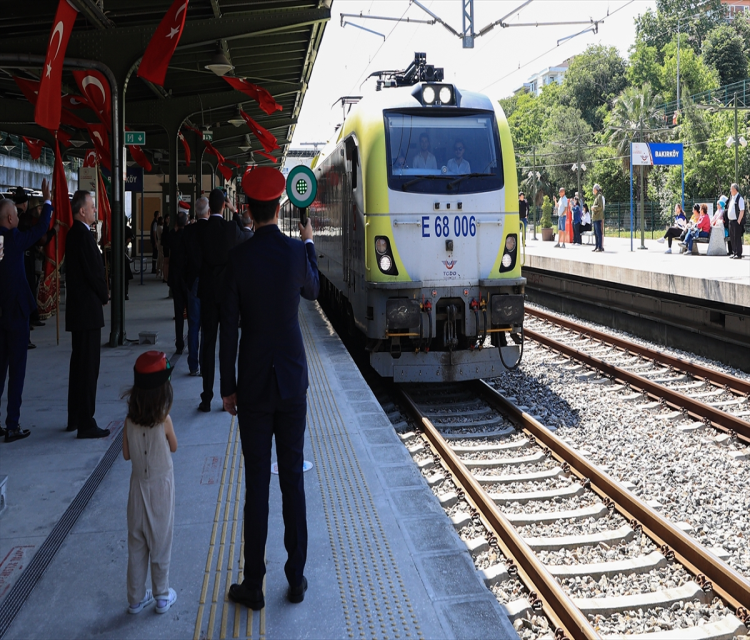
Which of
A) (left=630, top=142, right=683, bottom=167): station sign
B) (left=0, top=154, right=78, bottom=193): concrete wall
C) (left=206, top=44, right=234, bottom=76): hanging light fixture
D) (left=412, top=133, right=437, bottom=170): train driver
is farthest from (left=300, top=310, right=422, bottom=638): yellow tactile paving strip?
(left=0, top=154, right=78, bottom=193): concrete wall

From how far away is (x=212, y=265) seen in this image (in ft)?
26.3

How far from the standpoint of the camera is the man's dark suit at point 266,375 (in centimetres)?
378

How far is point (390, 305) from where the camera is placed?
8.96 m

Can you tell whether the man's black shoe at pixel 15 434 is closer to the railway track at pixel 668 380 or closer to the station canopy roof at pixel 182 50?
the station canopy roof at pixel 182 50

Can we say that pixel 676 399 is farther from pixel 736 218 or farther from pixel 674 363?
pixel 736 218

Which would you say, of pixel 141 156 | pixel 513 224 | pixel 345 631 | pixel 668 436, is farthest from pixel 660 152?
pixel 345 631

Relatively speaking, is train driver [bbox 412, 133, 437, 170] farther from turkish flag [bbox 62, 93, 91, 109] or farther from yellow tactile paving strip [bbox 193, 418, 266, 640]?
turkish flag [bbox 62, 93, 91, 109]

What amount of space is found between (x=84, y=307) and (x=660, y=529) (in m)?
4.73

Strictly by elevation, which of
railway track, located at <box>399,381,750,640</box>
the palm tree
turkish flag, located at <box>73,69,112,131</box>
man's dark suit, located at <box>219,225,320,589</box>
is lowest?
railway track, located at <box>399,381,750,640</box>

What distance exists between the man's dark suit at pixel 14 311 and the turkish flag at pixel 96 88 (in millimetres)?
5217

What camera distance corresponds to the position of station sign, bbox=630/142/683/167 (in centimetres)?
2352

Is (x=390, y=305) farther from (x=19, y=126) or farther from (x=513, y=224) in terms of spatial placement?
(x=19, y=126)

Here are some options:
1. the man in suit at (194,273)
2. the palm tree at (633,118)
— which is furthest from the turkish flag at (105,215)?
the palm tree at (633,118)

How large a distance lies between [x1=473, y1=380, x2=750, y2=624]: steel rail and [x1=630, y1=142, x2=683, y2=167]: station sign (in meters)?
17.6
